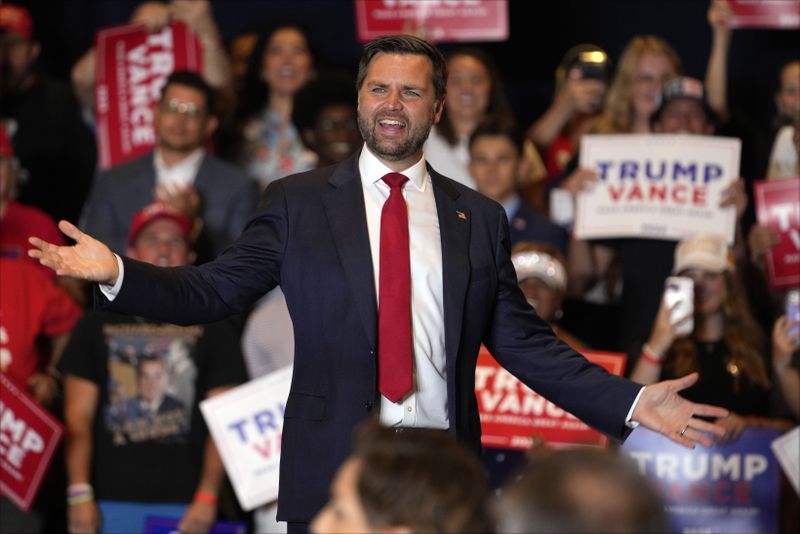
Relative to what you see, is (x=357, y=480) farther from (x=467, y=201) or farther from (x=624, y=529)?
(x=467, y=201)

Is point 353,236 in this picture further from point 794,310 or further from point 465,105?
point 465,105

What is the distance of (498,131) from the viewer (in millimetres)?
6152

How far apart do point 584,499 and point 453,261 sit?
1466 mm

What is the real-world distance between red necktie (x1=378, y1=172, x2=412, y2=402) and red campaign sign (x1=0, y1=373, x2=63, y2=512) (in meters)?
2.35

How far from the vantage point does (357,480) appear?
7.52 feet

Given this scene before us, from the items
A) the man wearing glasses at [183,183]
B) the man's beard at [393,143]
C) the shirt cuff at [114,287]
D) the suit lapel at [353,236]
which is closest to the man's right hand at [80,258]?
the shirt cuff at [114,287]

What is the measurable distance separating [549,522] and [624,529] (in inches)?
4.2

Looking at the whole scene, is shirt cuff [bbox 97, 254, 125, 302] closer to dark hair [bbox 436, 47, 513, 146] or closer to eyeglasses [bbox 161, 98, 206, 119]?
eyeglasses [bbox 161, 98, 206, 119]

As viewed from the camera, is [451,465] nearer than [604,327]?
Yes

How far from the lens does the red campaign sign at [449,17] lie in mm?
6531

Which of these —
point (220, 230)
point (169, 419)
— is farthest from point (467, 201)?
point (220, 230)

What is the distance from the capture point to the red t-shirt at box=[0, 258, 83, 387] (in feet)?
18.4

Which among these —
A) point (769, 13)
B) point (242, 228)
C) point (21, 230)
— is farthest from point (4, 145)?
point (769, 13)

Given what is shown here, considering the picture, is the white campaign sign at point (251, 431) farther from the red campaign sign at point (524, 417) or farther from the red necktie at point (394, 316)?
the red necktie at point (394, 316)
